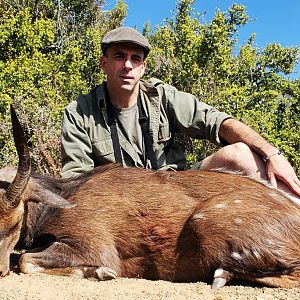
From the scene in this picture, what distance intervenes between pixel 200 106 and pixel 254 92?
6.09 metres

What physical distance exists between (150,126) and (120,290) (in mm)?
2759

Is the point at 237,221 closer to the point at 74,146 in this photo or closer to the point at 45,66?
the point at 74,146

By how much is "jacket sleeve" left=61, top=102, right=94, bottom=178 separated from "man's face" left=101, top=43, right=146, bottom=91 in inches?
23.3

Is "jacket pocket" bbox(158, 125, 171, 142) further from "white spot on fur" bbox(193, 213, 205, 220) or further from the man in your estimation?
"white spot on fur" bbox(193, 213, 205, 220)

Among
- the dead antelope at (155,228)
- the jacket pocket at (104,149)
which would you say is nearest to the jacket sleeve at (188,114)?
the jacket pocket at (104,149)

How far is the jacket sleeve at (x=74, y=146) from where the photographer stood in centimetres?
597

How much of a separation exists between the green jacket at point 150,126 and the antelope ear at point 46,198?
118 cm

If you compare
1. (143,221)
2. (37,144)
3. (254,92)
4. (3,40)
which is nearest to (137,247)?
(143,221)

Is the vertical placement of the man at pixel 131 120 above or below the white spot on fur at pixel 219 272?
above

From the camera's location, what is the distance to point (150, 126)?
6.45m

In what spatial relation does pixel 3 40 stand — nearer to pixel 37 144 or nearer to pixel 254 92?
pixel 37 144

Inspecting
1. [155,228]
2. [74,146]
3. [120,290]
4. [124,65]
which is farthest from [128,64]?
[120,290]

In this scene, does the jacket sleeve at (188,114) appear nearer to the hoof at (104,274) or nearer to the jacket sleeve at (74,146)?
the jacket sleeve at (74,146)

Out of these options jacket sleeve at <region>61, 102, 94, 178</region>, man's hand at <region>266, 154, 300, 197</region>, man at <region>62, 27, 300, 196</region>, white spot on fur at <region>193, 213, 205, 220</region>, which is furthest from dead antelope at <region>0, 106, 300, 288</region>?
man at <region>62, 27, 300, 196</region>
